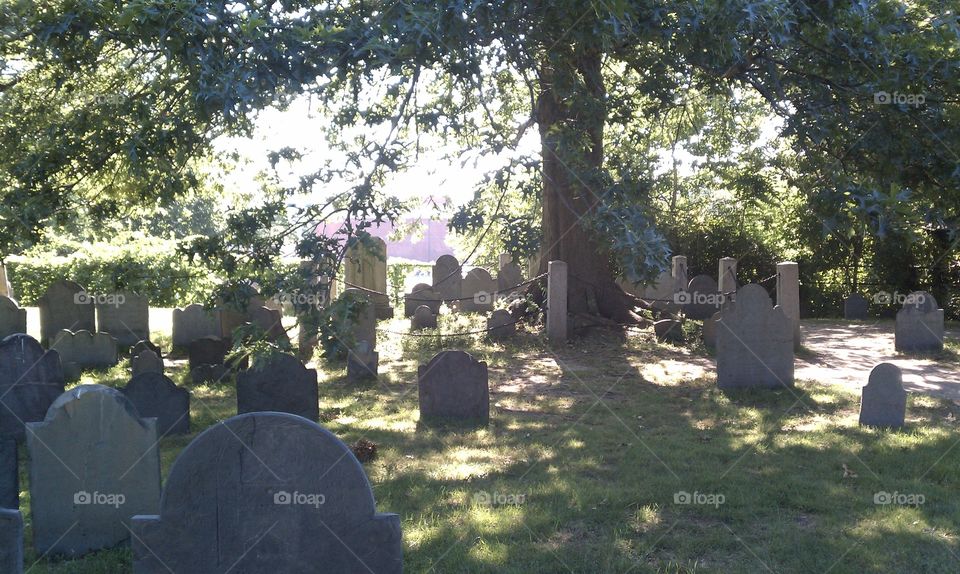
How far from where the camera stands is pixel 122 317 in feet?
48.2

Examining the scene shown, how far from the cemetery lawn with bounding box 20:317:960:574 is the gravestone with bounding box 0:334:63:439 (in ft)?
4.52

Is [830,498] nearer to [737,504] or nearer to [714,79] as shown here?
[737,504]

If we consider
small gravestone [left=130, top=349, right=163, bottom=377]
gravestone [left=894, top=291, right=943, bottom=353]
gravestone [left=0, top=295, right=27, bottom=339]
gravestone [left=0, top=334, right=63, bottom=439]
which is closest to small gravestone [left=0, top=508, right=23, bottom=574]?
gravestone [left=0, top=334, right=63, bottom=439]

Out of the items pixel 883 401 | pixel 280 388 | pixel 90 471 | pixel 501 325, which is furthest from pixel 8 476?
pixel 501 325

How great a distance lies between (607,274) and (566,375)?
4475mm

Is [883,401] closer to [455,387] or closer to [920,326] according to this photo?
[455,387]

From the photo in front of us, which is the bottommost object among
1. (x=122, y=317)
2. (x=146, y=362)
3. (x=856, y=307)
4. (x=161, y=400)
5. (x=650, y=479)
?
(x=650, y=479)

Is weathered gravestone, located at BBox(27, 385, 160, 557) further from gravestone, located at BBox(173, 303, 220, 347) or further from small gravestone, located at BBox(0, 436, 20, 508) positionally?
gravestone, located at BBox(173, 303, 220, 347)

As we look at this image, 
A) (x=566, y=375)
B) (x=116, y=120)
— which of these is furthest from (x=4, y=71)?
(x=566, y=375)

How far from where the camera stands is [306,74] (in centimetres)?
705

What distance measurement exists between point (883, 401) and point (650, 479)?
3144 mm

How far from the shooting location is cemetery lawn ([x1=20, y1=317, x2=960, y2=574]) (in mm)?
5406

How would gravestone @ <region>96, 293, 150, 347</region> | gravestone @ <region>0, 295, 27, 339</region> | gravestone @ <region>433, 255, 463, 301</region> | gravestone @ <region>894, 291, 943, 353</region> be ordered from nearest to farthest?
1. gravestone @ <region>0, 295, 27, 339</region>
2. gravestone @ <region>894, 291, 943, 353</region>
3. gravestone @ <region>96, 293, 150, 347</region>
4. gravestone @ <region>433, 255, 463, 301</region>

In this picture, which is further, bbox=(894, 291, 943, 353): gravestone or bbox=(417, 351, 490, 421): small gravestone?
bbox=(894, 291, 943, 353): gravestone
